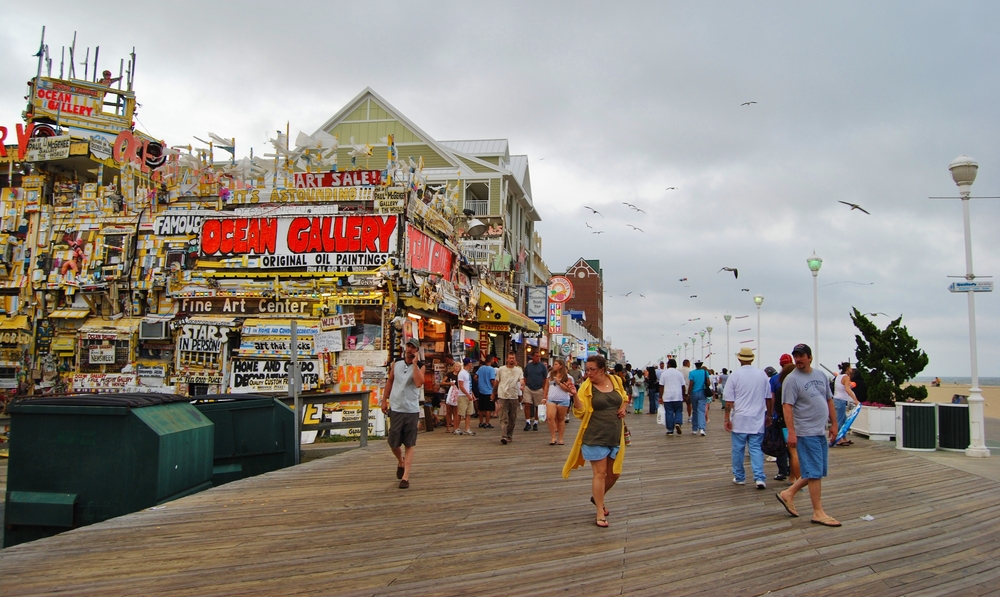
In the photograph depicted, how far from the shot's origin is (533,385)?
15891mm

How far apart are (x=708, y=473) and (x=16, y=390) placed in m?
18.6

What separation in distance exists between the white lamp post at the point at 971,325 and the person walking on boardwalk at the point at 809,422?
7.10 m

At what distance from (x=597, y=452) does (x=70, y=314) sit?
1716 cm

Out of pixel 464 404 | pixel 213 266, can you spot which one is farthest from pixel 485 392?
pixel 213 266

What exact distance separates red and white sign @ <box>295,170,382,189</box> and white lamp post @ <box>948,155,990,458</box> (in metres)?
12.1

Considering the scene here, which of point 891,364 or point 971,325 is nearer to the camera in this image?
point 971,325

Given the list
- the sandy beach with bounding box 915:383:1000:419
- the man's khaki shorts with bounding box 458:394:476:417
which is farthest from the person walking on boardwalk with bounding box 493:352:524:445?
the sandy beach with bounding box 915:383:1000:419

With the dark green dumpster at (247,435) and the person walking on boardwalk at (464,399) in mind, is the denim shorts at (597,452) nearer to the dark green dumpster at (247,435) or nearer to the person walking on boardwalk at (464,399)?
the dark green dumpster at (247,435)

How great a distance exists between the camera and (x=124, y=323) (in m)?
17.9

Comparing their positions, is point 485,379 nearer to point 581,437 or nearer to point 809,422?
point 581,437

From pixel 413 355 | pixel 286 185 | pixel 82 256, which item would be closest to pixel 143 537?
pixel 413 355

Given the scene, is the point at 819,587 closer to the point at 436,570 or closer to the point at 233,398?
the point at 436,570

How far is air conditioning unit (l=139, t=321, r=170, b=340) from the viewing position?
681 inches

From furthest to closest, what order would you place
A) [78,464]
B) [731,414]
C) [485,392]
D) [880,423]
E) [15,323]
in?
[15,323], [485,392], [880,423], [731,414], [78,464]
